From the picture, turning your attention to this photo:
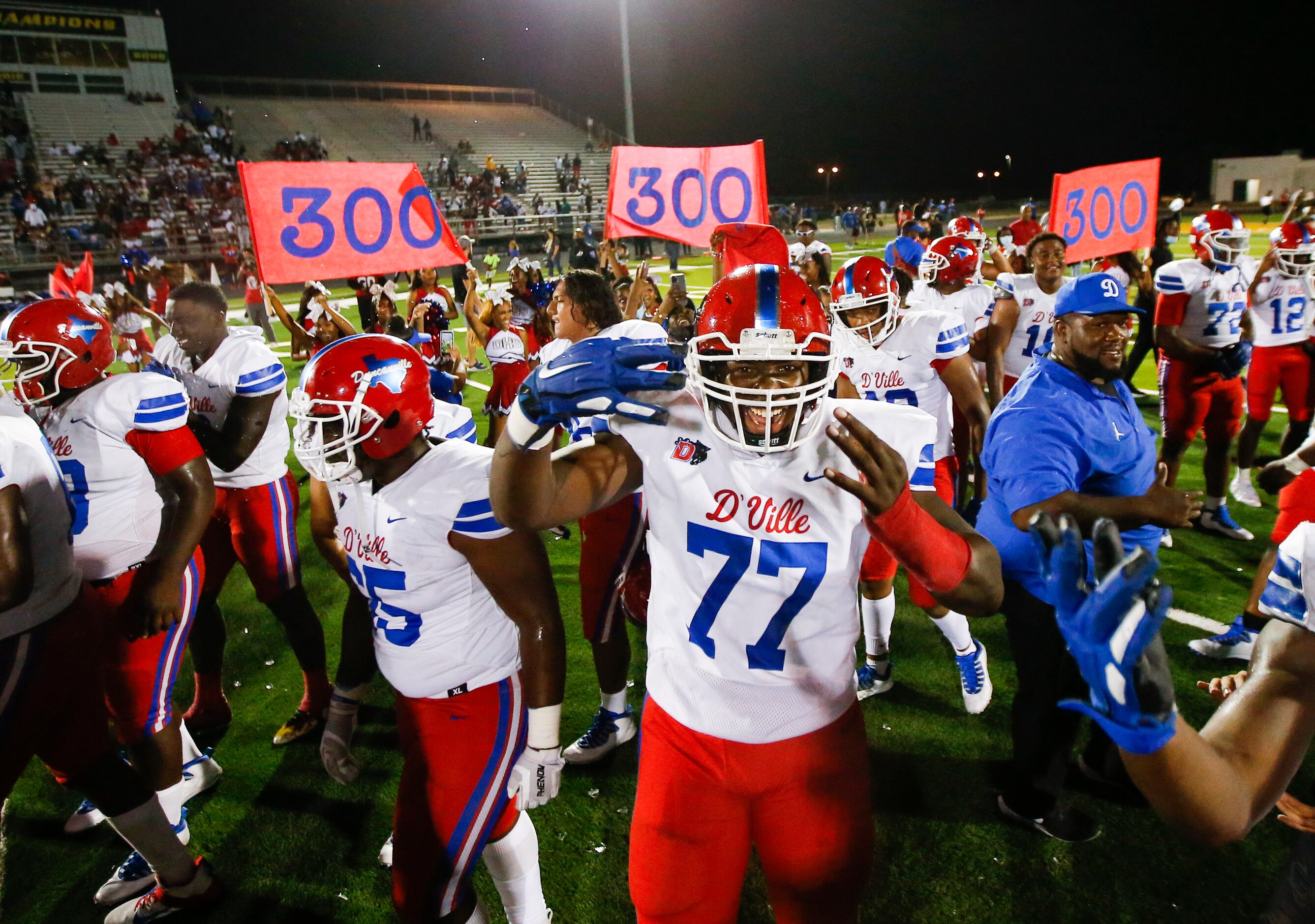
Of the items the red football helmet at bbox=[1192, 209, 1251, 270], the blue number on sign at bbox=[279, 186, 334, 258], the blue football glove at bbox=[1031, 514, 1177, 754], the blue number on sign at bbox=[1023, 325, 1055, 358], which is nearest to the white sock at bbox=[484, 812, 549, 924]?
the blue football glove at bbox=[1031, 514, 1177, 754]

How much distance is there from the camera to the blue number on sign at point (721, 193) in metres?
6.59

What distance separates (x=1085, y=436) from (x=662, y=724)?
2048mm

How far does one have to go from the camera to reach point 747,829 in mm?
2121

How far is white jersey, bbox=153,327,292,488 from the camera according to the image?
4359 mm

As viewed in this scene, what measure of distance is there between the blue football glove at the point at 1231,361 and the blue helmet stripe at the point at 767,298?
19.2ft

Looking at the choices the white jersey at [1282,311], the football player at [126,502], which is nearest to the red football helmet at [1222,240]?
the white jersey at [1282,311]

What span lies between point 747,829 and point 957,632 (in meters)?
2.42

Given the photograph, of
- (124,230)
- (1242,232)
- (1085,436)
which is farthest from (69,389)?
(124,230)

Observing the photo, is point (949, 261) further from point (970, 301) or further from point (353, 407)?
point (353, 407)

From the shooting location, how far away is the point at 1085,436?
2.97m

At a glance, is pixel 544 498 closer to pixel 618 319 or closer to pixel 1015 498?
pixel 1015 498

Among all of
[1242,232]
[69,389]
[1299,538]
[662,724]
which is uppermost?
[1242,232]

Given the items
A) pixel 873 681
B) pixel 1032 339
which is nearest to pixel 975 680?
pixel 873 681

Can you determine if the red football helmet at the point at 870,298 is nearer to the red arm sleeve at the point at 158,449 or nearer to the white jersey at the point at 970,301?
the white jersey at the point at 970,301
